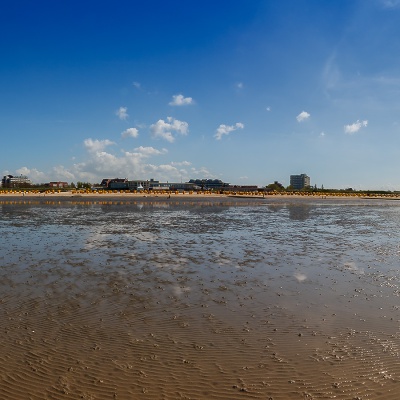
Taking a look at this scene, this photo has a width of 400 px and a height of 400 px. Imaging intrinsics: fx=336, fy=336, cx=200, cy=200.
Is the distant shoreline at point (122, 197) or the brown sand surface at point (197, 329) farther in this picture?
the distant shoreline at point (122, 197)

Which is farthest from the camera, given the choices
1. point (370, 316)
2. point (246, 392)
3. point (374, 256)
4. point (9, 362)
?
point (374, 256)

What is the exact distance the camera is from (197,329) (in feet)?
31.6

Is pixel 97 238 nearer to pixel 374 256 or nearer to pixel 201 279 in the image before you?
pixel 201 279

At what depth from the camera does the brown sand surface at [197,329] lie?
689 cm

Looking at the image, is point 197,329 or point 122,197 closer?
point 197,329

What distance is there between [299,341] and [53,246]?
19.1 m

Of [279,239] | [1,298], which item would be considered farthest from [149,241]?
[1,298]

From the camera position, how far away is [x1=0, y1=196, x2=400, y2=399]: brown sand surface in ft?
22.6

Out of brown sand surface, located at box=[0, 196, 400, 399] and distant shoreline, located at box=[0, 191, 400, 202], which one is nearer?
brown sand surface, located at box=[0, 196, 400, 399]

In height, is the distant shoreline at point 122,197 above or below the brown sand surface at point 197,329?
above

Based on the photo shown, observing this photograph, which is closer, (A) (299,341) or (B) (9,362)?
(B) (9,362)

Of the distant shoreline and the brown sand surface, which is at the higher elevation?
the distant shoreline

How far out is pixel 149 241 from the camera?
26.1 metres

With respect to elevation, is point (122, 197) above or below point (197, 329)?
above
